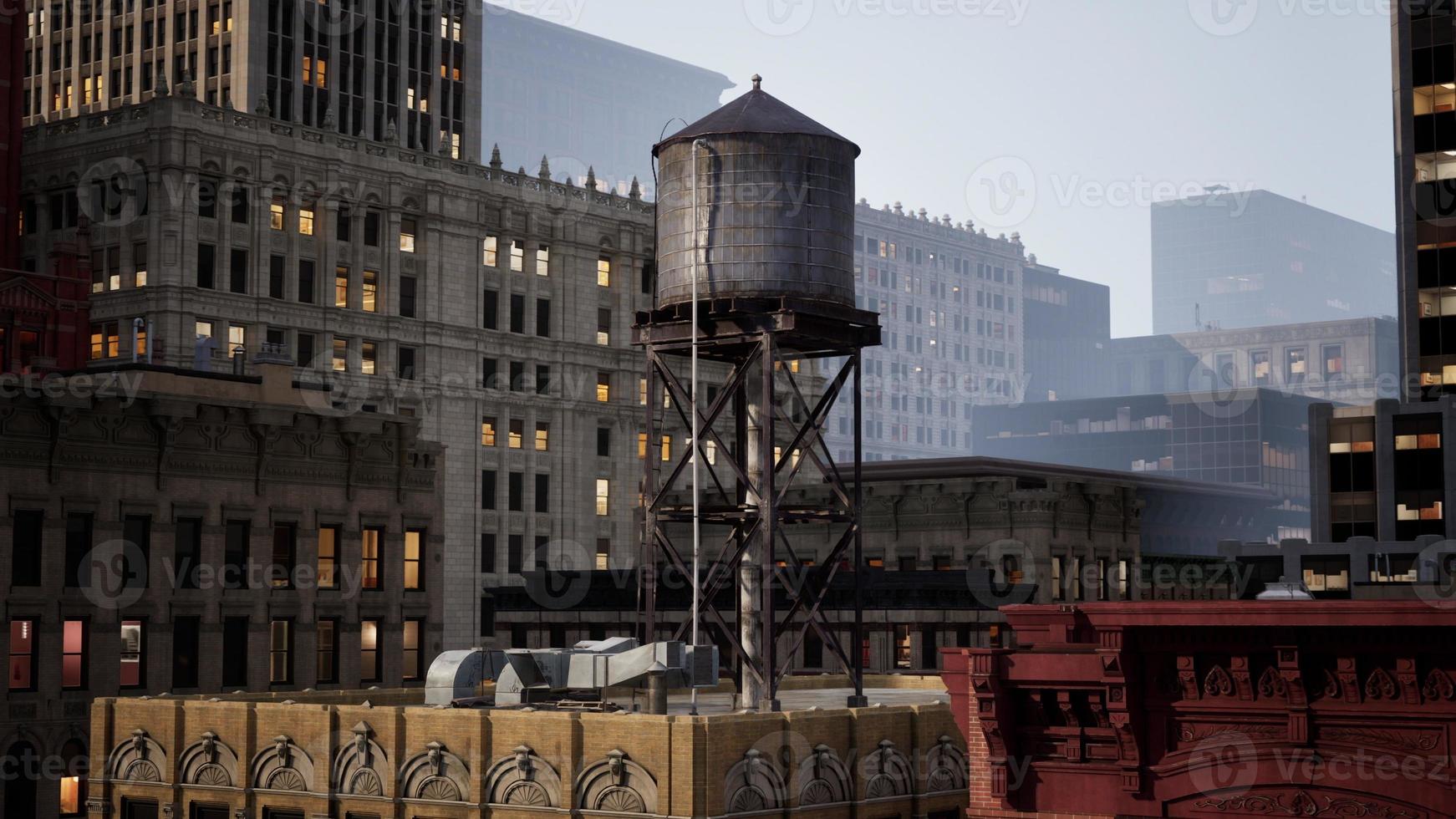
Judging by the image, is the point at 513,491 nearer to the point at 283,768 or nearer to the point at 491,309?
the point at 491,309

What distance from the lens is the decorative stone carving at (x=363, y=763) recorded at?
40.7m

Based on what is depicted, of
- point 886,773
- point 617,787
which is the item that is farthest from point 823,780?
point 617,787

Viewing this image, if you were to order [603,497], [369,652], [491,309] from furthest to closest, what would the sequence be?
1. [603,497]
2. [491,309]
3. [369,652]

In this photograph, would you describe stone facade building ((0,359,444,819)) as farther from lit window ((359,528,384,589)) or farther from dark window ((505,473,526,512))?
dark window ((505,473,526,512))

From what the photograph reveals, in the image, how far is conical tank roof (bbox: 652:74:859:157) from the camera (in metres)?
47.2

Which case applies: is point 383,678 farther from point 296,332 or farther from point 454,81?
point 454,81

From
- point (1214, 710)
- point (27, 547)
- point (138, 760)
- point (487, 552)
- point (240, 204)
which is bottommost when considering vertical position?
point (138, 760)

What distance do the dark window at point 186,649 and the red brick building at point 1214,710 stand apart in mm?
32953

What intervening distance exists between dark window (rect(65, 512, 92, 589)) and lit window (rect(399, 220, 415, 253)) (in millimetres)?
56380

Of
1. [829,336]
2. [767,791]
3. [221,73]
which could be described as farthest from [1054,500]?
[221,73]

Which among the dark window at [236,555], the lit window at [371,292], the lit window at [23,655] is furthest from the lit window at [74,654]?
the lit window at [371,292]

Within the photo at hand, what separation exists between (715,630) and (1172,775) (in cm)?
4977

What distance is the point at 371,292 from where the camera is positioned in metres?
110

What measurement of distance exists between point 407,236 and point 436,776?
75.4 m
